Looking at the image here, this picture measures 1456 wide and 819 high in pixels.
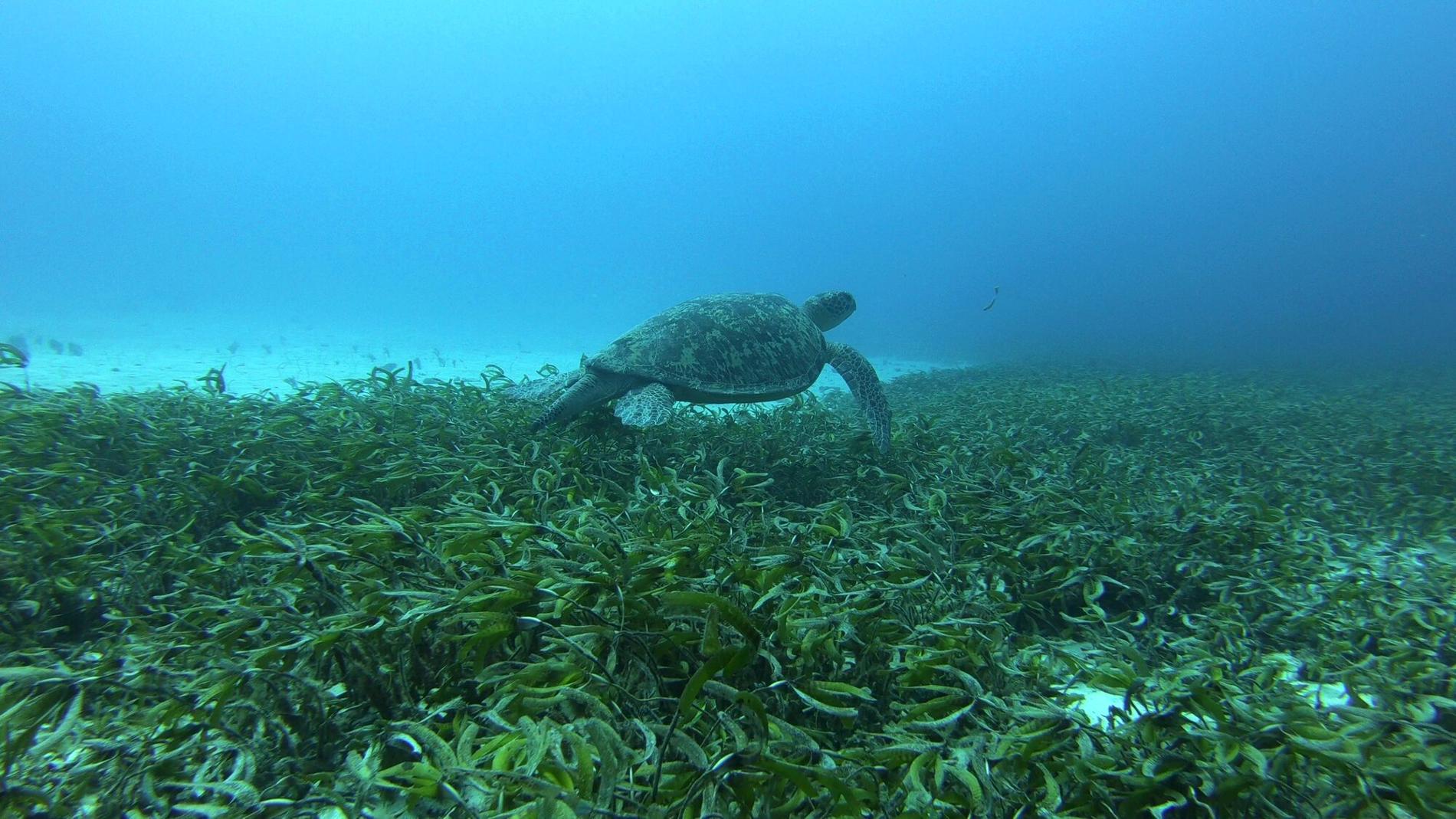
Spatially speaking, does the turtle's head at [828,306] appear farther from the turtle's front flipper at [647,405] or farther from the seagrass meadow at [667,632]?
the seagrass meadow at [667,632]

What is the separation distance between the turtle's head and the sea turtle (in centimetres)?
116

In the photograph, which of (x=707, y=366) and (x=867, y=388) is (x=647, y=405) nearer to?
(x=707, y=366)

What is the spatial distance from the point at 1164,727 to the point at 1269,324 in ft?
284

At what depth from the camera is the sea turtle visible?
4.56 meters

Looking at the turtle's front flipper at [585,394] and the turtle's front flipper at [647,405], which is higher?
the turtle's front flipper at [585,394]

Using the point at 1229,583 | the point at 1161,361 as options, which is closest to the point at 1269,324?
the point at 1161,361

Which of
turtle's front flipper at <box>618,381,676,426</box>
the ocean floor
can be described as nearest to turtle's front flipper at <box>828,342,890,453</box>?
turtle's front flipper at <box>618,381,676,426</box>

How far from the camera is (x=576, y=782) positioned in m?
1.17

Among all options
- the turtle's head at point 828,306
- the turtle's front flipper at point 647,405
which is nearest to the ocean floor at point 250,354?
the turtle's front flipper at point 647,405

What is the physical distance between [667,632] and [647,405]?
2909mm

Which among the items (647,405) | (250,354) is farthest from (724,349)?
(250,354)

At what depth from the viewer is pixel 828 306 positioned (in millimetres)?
7141

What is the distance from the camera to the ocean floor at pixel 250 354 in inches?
393

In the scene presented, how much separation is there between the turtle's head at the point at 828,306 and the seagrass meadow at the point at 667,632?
3.22m
